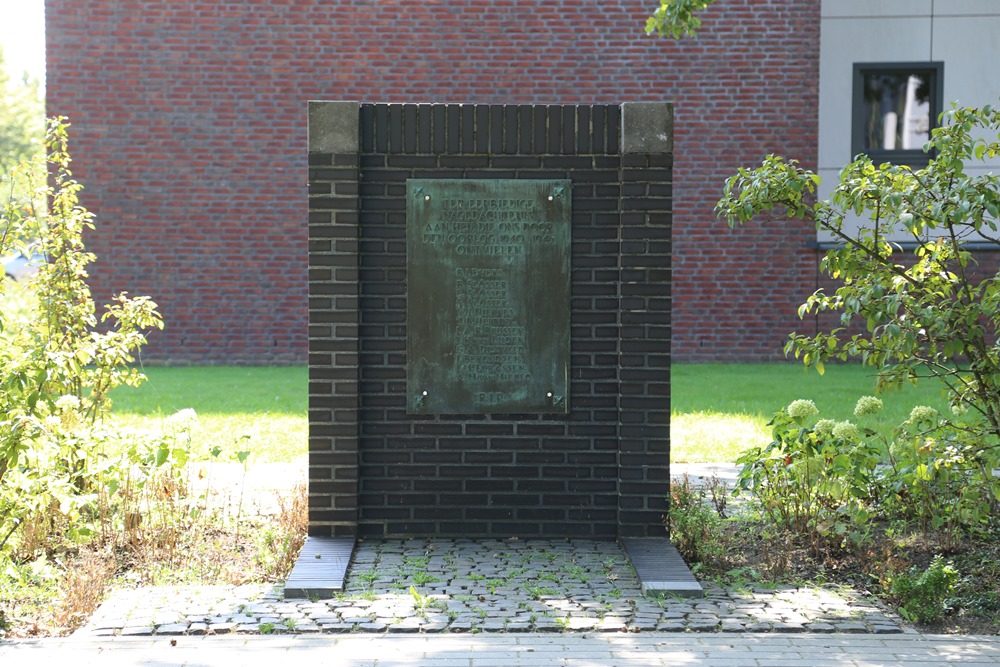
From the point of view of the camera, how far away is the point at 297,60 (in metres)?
17.3

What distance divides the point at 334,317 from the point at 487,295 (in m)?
0.89

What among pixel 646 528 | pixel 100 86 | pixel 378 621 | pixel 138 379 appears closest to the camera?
pixel 378 621

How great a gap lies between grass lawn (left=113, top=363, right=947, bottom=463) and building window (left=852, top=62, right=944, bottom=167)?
3.43 m

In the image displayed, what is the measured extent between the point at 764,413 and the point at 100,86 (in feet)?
35.9

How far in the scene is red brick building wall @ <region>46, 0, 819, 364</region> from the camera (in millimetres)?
17203

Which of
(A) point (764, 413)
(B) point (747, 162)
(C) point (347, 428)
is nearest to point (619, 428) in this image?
(C) point (347, 428)

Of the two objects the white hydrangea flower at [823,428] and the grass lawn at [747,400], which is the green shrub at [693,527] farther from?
the grass lawn at [747,400]

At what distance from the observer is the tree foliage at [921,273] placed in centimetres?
566

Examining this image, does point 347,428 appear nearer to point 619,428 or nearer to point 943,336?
point 619,428

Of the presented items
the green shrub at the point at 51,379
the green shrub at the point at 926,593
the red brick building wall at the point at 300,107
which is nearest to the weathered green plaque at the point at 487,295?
the green shrub at the point at 51,379

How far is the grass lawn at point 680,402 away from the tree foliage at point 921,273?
7.84 ft

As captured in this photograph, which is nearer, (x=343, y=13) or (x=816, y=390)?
(x=816, y=390)

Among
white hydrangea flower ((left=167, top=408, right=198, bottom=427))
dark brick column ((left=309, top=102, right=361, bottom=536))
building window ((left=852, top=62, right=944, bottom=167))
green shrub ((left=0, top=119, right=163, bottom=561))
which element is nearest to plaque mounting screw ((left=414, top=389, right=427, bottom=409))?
dark brick column ((left=309, top=102, right=361, bottom=536))

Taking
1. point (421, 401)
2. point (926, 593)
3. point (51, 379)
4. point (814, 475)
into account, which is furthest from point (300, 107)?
point (926, 593)
